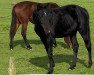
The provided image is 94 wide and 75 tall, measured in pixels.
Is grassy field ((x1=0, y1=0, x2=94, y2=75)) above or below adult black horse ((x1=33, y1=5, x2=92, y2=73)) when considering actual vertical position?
below

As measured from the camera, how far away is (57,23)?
34.2 ft

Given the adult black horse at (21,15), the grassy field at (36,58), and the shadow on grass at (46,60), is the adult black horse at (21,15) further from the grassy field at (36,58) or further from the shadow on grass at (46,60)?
the shadow on grass at (46,60)

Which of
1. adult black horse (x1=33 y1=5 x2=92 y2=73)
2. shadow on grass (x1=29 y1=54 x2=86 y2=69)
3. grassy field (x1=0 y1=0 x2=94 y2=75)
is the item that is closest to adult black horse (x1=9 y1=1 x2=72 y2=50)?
grassy field (x1=0 y1=0 x2=94 y2=75)

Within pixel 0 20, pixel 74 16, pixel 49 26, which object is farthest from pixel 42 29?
pixel 0 20

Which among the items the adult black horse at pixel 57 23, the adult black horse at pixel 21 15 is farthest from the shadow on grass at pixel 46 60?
the adult black horse at pixel 21 15

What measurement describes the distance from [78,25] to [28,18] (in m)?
4.56

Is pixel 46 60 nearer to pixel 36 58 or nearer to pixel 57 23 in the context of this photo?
pixel 36 58

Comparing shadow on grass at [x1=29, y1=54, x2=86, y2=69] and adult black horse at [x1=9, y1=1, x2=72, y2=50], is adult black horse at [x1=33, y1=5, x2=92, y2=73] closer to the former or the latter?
shadow on grass at [x1=29, y1=54, x2=86, y2=69]

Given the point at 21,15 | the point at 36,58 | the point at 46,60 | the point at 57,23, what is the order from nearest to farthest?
1. the point at 57,23
2. the point at 46,60
3. the point at 36,58
4. the point at 21,15

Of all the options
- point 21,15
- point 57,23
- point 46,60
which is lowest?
point 46,60

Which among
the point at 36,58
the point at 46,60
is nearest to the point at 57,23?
the point at 46,60

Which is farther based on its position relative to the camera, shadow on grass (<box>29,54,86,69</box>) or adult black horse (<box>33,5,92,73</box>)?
shadow on grass (<box>29,54,86,69</box>)

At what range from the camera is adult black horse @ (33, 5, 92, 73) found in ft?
33.6

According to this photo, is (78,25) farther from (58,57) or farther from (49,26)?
(58,57)
